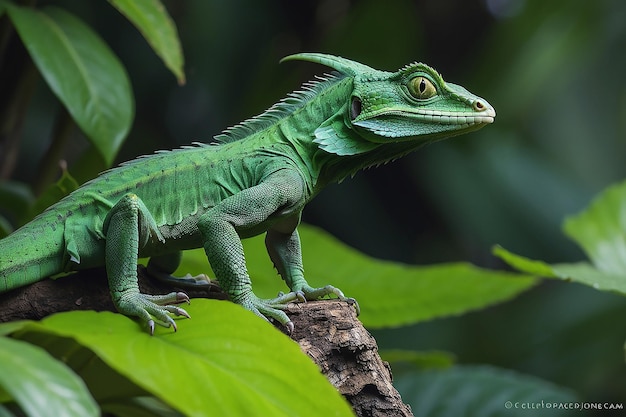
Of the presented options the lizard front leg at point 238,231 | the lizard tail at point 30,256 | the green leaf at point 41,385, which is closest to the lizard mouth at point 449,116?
the lizard front leg at point 238,231

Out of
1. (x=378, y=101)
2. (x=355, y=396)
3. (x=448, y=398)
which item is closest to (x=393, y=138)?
(x=378, y=101)

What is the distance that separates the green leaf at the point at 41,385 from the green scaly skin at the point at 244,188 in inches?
29.3

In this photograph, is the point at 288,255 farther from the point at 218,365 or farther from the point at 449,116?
the point at 218,365

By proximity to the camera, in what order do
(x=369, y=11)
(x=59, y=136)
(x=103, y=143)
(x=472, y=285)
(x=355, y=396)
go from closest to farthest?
1. (x=355, y=396)
2. (x=103, y=143)
3. (x=472, y=285)
4. (x=59, y=136)
5. (x=369, y=11)

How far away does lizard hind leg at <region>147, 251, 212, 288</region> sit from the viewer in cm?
296

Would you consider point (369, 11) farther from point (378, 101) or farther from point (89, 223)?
point (89, 223)

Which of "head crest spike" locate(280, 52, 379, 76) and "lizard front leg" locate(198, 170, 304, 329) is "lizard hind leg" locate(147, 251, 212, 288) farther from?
"head crest spike" locate(280, 52, 379, 76)

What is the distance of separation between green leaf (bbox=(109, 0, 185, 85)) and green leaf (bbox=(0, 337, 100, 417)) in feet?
6.63

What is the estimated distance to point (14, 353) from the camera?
5.53 ft

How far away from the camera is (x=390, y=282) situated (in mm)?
3734

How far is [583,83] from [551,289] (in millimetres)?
2038

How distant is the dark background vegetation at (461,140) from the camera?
607cm

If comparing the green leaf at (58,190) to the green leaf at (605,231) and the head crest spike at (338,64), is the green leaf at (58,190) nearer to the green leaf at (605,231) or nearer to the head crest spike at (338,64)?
the head crest spike at (338,64)

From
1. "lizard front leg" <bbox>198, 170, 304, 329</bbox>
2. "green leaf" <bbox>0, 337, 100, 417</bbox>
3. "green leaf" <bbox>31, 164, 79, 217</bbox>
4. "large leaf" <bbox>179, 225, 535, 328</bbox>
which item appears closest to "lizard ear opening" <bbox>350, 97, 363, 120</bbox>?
"lizard front leg" <bbox>198, 170, 304, 329</bbox>
